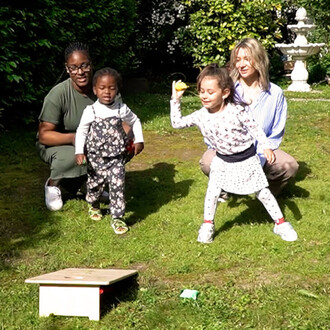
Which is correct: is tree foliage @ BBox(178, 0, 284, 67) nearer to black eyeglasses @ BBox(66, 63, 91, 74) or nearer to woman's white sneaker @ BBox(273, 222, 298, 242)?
black eyeglasses @ BBox(66, 63, 91, 74)

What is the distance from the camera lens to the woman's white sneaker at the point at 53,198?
5.73m

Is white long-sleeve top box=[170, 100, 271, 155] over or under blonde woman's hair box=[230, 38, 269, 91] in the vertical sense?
under

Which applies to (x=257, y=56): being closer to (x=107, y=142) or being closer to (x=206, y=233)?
(x=107, y=142)

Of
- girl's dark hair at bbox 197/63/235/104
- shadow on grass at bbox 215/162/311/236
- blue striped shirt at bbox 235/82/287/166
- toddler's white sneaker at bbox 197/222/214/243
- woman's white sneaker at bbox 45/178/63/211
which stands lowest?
woman's white sneaker at bbox 45/178/63/211

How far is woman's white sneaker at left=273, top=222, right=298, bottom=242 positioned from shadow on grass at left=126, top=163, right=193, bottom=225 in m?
1.24

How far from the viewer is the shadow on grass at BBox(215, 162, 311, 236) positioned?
5242 mm

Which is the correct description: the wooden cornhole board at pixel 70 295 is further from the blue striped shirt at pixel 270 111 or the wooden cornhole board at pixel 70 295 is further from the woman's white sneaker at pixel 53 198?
the blue striped shirt at pixel 270 111

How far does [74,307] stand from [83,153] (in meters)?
1.78

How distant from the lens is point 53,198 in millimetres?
5762

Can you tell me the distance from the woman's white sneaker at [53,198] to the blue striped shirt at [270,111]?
190 centimetres

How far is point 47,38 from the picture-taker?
8.88m

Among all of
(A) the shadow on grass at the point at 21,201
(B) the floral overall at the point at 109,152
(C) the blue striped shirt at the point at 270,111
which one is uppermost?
(C) the blue striped shirt at the point at 270,111

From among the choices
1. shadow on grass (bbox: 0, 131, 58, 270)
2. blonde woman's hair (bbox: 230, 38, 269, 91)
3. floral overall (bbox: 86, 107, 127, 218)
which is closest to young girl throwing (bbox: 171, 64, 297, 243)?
blonde woman's hair (bbox: 230, 38, 269, 91)

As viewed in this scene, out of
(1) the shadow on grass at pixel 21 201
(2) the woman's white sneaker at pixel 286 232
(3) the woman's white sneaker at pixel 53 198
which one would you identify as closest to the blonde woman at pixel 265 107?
(2) the woman's white sneaker at pixel 286 232
